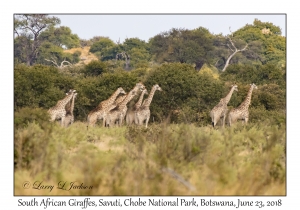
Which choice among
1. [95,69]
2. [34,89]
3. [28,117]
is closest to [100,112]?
[34,89]

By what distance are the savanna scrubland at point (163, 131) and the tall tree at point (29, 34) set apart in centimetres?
17

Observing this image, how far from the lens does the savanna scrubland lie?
888 cm

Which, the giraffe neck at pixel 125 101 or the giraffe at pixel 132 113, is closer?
the giraffe neck at pixel 125 101

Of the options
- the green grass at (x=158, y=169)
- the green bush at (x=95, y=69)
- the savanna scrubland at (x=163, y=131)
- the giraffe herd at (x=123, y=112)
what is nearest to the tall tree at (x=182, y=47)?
the savanna scrubland at (x=163, y=131)

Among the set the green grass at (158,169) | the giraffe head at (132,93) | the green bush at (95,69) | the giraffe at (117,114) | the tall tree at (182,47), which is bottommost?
the green grass at (158,169)

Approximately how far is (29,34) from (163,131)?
38.3 meters

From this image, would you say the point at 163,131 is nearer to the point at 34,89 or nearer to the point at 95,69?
the point at 34,89

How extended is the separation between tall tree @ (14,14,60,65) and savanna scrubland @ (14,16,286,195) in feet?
0.54

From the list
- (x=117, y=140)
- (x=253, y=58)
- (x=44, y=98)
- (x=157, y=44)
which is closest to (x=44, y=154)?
(x=117, y=140)

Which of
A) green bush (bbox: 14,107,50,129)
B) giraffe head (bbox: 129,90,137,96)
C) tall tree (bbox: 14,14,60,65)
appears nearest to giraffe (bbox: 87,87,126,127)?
giraffe head (bbox: 129,90,137,96)

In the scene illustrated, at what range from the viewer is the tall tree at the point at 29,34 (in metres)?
44.1

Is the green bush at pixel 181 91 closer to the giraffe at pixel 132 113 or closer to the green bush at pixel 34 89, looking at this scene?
the giraffe at pixel 132 113

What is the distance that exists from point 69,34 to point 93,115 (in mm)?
44973

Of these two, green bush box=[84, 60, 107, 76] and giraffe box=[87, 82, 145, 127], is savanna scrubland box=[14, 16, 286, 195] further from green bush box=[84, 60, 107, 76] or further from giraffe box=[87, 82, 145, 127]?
giraffe box=[87, 82, 145, 127]
